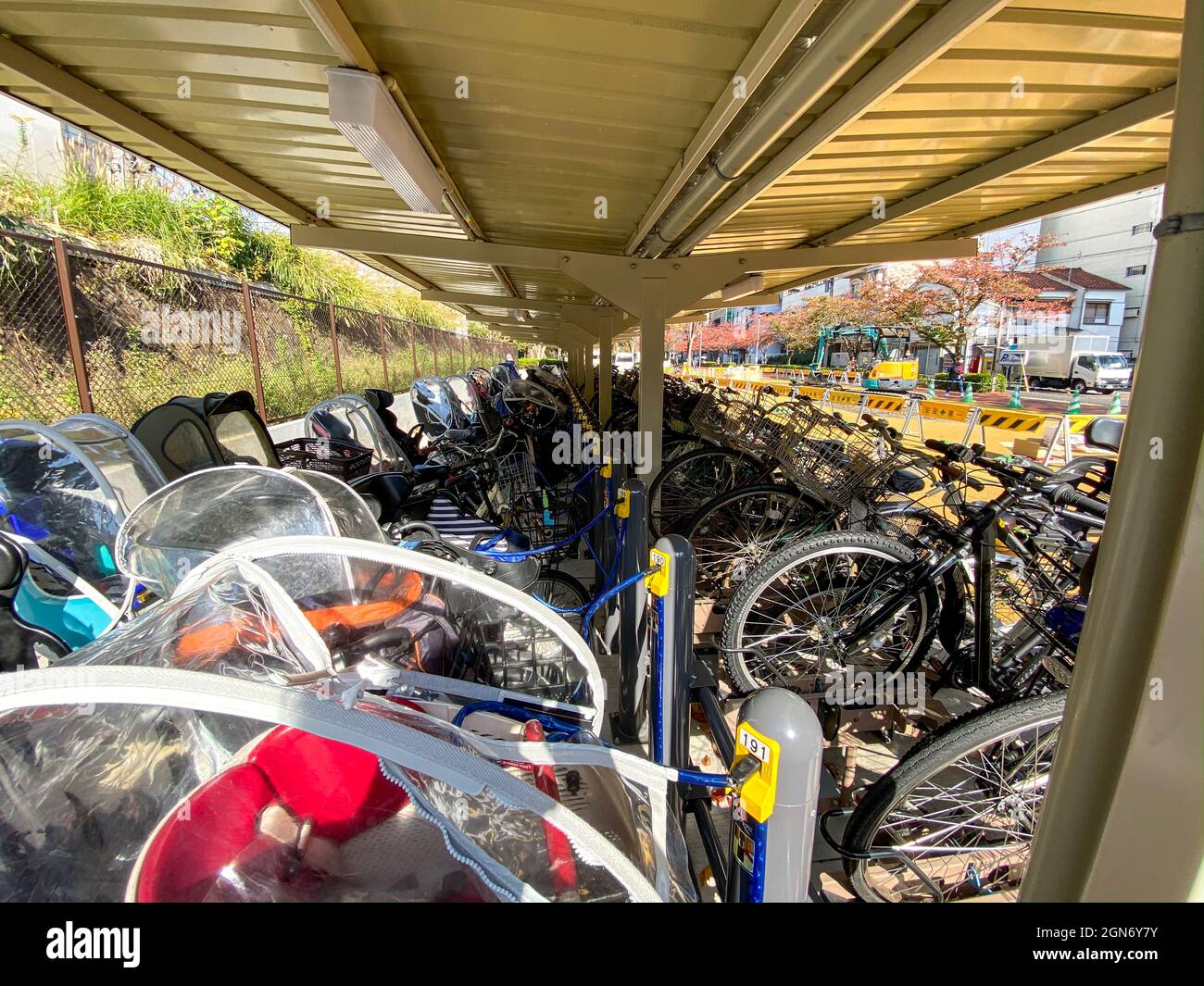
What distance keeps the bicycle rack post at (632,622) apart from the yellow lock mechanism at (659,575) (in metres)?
0.55

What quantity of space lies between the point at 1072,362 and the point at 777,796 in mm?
37343

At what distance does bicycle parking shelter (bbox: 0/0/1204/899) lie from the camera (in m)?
0.92

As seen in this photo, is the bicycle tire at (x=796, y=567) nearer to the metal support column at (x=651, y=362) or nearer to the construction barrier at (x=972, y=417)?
the metal support column at (x=651, y=362)

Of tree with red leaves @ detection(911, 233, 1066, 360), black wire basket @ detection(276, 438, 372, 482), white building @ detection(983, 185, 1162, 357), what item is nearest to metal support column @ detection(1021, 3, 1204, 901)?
black wire basket @ detection(276, 438, 372, 482)

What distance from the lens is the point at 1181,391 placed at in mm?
884

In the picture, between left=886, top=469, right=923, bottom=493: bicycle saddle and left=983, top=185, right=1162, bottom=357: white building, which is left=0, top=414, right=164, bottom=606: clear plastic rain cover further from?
left=983, top=185, right=1162, bottom=357: white building

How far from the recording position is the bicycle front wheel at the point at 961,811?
186 centimetres

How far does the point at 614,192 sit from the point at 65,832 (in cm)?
398

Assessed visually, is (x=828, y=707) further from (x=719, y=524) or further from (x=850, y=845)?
(x=719, y=524)

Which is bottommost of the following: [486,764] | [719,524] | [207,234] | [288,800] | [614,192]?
[719,524]

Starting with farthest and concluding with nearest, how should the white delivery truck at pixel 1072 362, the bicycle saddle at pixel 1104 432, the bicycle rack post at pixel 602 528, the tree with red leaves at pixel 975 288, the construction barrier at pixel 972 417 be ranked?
the white delivery truck at pixel 1072 362 → the tree with red leaves at pixel 975 288 → the construction barrier at pixel 972 417 → the bicycle rack post at pixel 602 528 → the bicycle saddle at pixel 1104 432

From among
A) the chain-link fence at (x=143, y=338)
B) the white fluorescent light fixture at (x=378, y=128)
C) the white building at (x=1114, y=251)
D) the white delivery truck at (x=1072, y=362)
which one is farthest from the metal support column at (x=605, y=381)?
the white building at (x=1114, y=251)

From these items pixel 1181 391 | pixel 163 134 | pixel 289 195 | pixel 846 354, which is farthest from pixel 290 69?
pixel 846 354

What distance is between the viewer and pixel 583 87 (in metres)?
2.33
